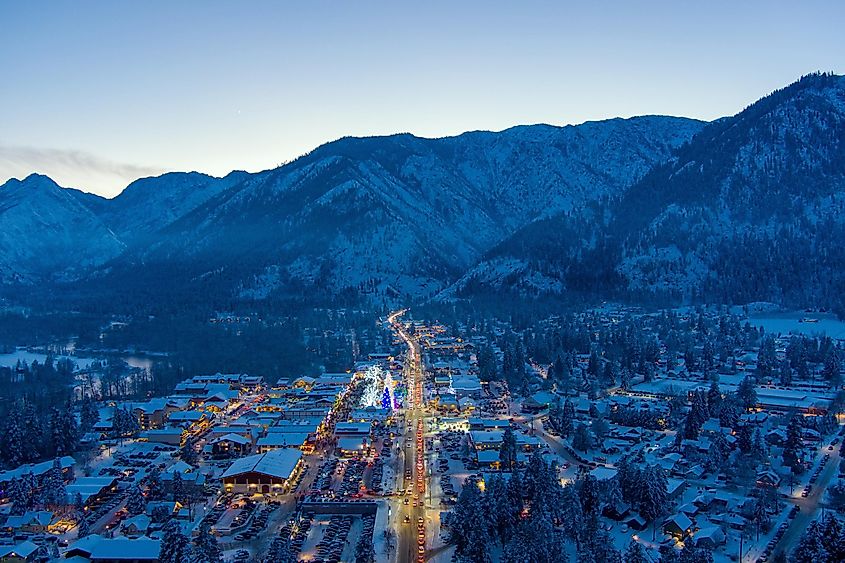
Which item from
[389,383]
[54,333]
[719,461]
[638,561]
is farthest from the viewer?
[54,333]

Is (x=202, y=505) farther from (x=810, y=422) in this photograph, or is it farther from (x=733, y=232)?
(x=733, y=232)

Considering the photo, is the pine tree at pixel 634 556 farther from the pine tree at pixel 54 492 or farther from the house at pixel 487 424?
the pine tree at pixel 54 492

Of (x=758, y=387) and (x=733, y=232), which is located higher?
(x=733, y=232)

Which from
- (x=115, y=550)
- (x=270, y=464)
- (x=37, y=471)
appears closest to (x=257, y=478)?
(x=270, y=464)

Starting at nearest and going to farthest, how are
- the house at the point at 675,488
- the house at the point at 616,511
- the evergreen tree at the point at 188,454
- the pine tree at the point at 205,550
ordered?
the pine tree at the point at 205,550 → the house at the point at 616,511 → the house at the point at 675,488 → the evergreen tree at the point at 188,454

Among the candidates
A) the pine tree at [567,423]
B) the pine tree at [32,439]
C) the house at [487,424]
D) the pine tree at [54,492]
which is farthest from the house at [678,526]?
the pine tree at [32,439]

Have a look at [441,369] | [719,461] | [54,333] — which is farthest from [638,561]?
[54,333]

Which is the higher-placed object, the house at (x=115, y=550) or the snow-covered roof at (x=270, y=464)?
the snow-covered roof at (x=270, y=464)
